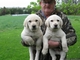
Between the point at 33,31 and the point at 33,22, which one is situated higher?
the point at 33,22

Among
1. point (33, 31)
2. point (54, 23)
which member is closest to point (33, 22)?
point (33, 31)

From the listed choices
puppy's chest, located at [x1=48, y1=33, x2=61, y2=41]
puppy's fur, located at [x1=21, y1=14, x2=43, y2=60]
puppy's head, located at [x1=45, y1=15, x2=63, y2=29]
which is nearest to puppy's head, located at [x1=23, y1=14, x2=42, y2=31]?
puppy's fur, located at [x1=21, y1=14, x2=43, y2=60]

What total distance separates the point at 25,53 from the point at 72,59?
2.10 metres

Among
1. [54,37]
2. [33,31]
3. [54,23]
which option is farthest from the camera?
[54,37]

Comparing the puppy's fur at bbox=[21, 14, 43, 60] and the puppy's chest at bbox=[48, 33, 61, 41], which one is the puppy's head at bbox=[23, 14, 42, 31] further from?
the puppy's chest at bbox=[48, 33, 61, 41]

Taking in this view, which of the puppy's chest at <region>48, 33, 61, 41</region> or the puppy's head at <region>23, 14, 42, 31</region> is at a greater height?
the puppy's head at <region>23, 14, 42, 31</region>

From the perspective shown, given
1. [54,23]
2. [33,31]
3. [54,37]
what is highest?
[54,23]

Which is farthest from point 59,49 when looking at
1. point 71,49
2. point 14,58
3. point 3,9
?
point 3,9

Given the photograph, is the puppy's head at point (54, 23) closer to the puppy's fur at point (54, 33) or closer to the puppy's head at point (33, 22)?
the puppy's fur at point (54, 33)

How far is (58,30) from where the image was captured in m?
3.62

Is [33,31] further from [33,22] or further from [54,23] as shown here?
[54,23]

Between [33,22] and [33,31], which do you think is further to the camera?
[33,31]

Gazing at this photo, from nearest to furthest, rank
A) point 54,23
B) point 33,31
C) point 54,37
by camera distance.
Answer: point 54,23 → point 33,31 → point 54,37

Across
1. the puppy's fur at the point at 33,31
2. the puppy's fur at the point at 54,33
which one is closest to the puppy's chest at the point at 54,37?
the puppy's fur at the point at 54,33
